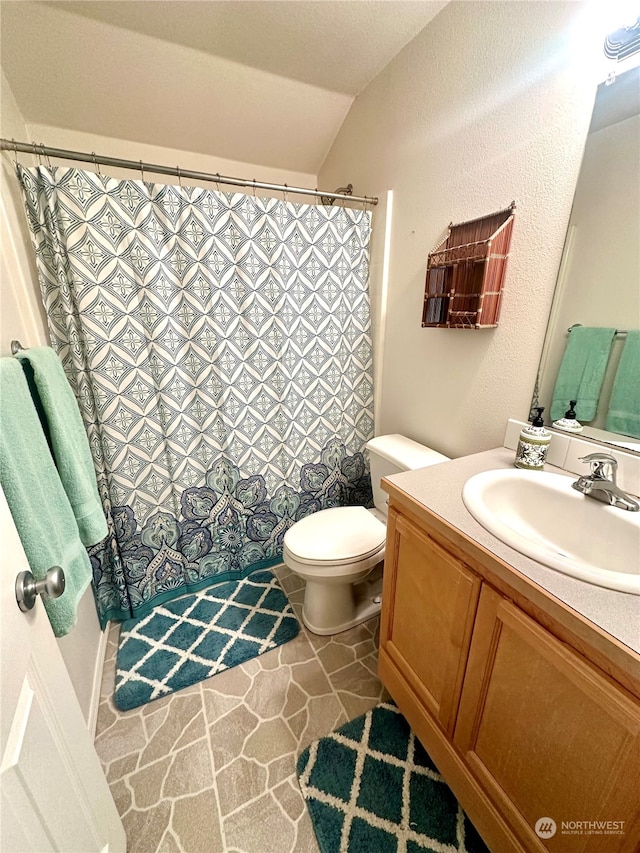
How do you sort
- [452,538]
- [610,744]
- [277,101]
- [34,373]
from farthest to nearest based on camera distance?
1. [277,101]
2. [34,373]
3. [452,538]
4. [610,744]

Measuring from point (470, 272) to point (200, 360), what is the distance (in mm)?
1137

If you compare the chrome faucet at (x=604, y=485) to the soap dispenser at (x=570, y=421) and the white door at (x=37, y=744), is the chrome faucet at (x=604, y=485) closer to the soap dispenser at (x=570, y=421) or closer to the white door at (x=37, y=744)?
the soap dispenser at (x=570, y=421)

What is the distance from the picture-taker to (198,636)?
1.54 metres

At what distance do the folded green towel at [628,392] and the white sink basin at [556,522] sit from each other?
194 millimetres

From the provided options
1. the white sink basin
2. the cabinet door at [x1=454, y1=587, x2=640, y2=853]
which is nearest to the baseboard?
the cabinet door at [x1=454, y1=587, x2=640, y2=853]

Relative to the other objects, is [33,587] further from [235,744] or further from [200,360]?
[200,360]

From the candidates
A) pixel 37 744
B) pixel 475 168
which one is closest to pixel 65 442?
pixel 37 744

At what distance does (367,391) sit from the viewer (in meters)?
1.95

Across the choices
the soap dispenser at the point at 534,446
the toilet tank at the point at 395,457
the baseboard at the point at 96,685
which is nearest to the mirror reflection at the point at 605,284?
the soap dispenser at the point at 534,446

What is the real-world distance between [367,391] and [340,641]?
1221mm

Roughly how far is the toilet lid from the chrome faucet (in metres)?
0.74

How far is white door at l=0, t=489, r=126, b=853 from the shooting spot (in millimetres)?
465

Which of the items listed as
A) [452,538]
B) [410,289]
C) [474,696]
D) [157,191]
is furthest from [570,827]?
[157,191]

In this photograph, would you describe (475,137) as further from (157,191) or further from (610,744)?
(610,744)
